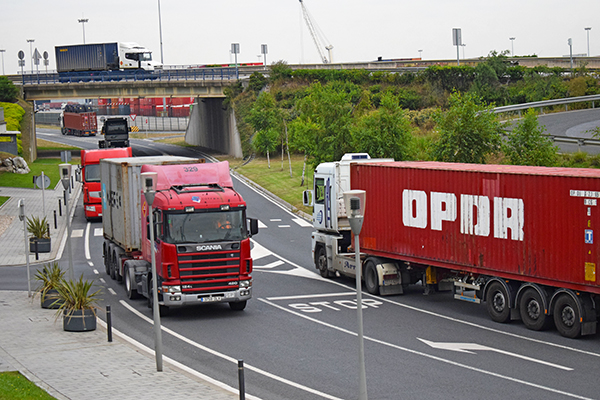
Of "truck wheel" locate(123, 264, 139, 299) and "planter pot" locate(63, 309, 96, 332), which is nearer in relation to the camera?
"planter pot" locate(63, 309, 96, 332)

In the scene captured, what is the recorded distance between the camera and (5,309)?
70.3 feet

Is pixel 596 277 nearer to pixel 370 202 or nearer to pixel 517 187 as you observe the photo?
pixel 517 187

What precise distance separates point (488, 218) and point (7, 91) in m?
66.6

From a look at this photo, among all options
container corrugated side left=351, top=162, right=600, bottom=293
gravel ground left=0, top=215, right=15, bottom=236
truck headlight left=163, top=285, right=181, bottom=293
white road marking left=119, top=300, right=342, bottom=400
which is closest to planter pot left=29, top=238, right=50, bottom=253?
gravel ground left=0, top=215, right=15, bottom=236

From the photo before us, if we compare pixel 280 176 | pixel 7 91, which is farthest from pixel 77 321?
pixel 7 91

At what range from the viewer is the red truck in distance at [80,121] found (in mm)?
104938

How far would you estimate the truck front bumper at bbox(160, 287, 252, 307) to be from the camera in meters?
19.1

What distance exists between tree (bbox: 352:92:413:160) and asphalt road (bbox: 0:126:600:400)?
42.3 feet

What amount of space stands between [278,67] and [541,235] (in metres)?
68.1

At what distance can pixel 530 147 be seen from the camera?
3045 cm

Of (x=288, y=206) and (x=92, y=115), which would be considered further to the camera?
(x=92, y=115)

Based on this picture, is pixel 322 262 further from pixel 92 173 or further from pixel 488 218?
pixel 92 173

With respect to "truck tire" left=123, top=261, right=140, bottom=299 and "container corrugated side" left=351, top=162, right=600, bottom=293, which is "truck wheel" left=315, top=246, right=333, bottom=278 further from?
"truck tire" left=123, top=261, right=140, bottom=299

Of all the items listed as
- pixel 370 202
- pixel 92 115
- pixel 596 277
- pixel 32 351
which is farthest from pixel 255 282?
pixel 92 115
